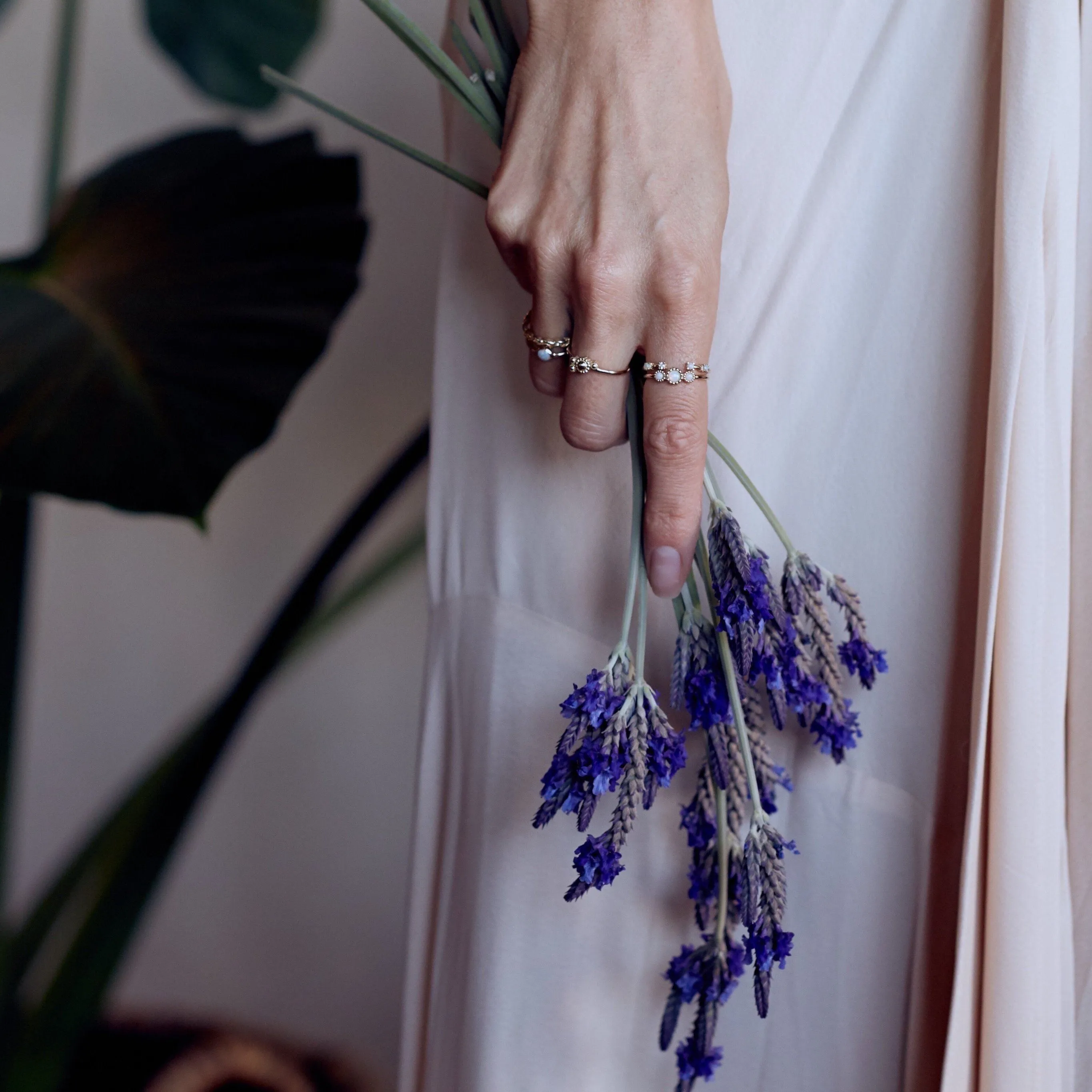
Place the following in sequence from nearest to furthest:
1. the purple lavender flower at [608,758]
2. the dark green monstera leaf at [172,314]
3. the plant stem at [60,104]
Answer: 1. the purple lavender flower at [608,758]
2. the dark green monstera leaf at [172,314]
3. the plant stem at [60,104]

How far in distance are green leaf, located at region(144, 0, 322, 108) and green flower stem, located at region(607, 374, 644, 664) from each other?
73 cm

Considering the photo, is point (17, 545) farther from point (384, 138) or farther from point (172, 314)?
point (384, 138)

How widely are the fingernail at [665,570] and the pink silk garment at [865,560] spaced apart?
77mm

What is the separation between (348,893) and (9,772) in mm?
399

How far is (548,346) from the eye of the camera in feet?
1.38

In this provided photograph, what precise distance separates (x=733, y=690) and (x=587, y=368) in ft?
0.52

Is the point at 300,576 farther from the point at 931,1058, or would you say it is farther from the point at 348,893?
the point at 931,1058

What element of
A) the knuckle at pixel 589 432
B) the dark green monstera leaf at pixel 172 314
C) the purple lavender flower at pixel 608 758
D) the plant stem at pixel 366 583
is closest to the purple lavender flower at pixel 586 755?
the purple lavender flower at pixel 608 758

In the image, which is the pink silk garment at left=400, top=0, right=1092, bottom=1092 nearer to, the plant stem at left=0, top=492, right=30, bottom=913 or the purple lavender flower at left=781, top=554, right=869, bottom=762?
the purple lavender flower at left=781, top=554, right=869, bottom=762

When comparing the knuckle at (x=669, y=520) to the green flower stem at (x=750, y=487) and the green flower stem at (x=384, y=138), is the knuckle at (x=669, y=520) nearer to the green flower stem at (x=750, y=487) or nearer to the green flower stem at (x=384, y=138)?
the green flower stem at (x=750, y=487)

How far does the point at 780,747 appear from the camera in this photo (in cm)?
Answer: 51

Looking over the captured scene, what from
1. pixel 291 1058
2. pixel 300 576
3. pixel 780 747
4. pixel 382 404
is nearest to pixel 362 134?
pixel 382 404

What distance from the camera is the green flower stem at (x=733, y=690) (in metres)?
0.41

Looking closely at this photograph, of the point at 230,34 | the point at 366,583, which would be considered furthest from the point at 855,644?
the point at 230,34
